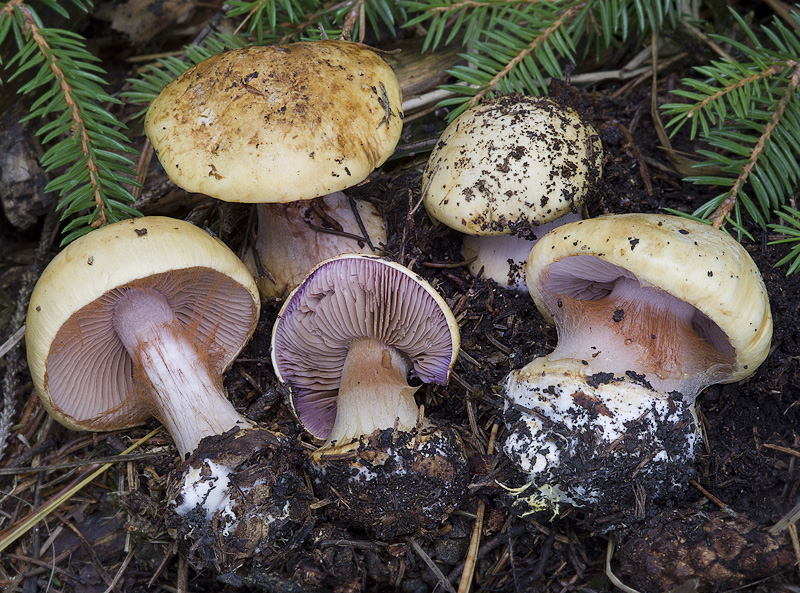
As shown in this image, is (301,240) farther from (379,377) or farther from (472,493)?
(472,493)

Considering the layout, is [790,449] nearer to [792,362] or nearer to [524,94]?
[792,362]

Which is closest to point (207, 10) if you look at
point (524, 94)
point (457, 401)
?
point (524, 94)

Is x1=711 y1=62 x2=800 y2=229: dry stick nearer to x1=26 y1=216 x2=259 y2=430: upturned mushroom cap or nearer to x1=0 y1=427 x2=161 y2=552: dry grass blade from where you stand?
x1=26 y1=216 x2=259 y2=430: upturned mushroom cap

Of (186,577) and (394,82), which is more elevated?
(394,82)

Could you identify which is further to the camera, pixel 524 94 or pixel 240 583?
pixel 524 94

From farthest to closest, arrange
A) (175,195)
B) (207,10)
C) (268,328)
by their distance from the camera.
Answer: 1. (207,10)
2. (175,195)
3. (268,328)

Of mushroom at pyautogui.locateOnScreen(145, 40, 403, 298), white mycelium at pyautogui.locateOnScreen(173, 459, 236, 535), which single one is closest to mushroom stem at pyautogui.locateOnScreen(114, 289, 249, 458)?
white mycelium at pyautogui.locateOnScreen(173, 459, 236, 535)
